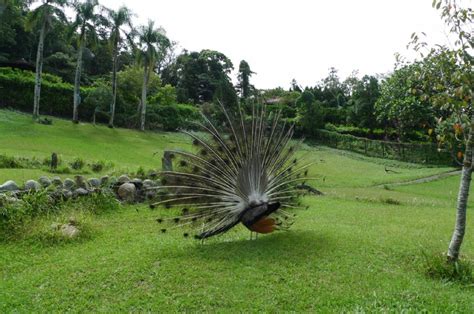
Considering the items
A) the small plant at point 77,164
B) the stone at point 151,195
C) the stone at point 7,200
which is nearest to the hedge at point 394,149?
the small plant at point 77,164

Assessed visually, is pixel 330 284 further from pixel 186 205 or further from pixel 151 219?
A: pixel 151 219

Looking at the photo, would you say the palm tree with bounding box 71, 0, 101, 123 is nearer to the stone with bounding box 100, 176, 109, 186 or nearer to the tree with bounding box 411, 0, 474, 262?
the stone with bounding box 100, 176, 109, 186

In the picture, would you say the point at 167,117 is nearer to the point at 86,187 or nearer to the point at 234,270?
the point at 86,187

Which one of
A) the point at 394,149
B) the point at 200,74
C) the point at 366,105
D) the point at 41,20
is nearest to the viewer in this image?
the point at 41,20

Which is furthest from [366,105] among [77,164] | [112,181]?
[112,181]

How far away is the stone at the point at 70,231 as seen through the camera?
737 cm

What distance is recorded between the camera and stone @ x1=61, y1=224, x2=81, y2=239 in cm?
737

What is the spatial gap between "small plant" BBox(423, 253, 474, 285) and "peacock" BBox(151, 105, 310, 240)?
2356 mm

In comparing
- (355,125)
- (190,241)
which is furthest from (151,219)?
(355,125)

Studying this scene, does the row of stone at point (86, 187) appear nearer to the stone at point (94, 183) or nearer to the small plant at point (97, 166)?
the stone at point (94, 183)

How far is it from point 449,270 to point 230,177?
3.46m

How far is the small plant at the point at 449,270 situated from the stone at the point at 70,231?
5821mm

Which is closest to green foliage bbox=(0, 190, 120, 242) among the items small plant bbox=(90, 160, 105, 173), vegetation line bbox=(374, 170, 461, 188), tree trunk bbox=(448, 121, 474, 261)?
small plant bbox=(90, 160, 105, 173)

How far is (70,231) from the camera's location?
7.46m
